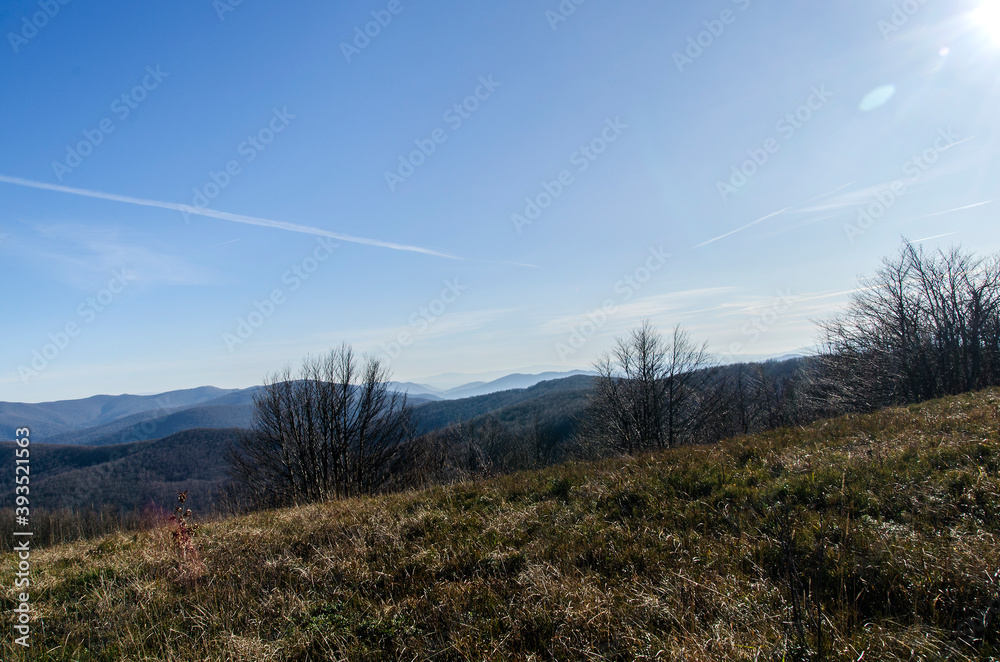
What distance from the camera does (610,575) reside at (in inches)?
155

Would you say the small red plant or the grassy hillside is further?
the small red plant

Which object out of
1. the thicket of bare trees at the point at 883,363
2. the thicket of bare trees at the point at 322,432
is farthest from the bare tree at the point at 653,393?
the thicket of bare trees at the point at 322,432

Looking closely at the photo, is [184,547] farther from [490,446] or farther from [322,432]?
[490,446]

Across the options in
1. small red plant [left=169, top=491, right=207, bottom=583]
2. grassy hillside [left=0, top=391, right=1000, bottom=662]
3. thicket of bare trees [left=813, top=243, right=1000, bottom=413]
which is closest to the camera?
grassy hillside [left=0, top=391, right=1000, bottom=662]

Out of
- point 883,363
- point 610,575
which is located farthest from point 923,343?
point 610,575

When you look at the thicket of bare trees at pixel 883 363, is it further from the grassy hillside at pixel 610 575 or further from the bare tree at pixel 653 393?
the grassy hillside at pixel 610 575

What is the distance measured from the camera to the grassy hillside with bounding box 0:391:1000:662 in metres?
2.82

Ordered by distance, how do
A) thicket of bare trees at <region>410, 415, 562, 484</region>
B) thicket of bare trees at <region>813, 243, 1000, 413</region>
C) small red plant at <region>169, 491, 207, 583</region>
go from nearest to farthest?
small red plant at <region>169, 491, 207, 583</region> → thicket of bare trees at <region>813, 243, 1000, 413</region> → thicket of bare trees at <region>410, 415, 562, 484</region>

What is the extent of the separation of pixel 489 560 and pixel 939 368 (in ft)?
104

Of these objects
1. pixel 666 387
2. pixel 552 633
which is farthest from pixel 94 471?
pixel 552 633

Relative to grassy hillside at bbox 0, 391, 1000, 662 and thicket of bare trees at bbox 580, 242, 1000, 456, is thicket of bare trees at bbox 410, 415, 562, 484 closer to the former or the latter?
thicket of bare trees at bbox 580, 242, 1000, 456

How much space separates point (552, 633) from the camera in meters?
3.18

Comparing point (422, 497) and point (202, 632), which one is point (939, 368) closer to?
point (422, 497)

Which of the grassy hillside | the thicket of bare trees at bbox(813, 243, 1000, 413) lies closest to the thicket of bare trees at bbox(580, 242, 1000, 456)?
the thicket of bare trees at bbox(813, 243, 1000, 413)
